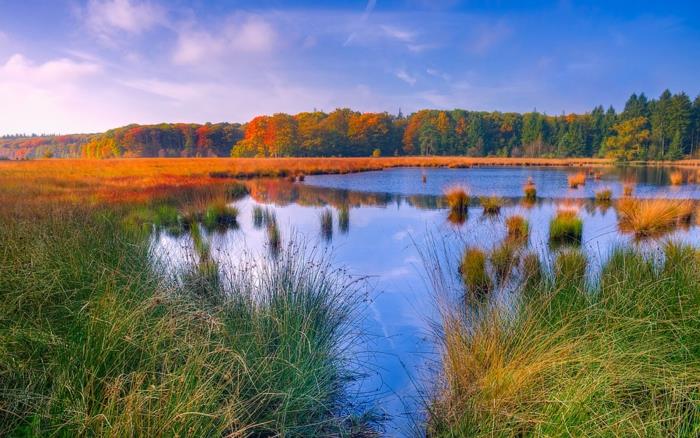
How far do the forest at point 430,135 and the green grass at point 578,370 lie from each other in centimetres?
5933

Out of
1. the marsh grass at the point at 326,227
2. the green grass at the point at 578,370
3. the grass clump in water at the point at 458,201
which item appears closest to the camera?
the green grass at the point at 578,370

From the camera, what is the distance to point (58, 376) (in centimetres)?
212

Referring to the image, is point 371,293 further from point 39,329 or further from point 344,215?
point 344,215

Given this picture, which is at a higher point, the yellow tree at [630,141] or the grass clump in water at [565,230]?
the yellow tree at [630,141]

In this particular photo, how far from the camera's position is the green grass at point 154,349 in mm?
2014

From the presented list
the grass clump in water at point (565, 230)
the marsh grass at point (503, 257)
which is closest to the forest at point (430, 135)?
the grass clump in water at point (565, 230)

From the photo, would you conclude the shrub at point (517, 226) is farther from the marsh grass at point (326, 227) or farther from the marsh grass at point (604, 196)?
the marsh grass at point (604, 196)

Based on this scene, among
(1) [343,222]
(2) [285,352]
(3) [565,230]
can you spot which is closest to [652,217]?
(3) [565,230]

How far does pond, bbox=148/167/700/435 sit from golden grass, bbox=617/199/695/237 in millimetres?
327

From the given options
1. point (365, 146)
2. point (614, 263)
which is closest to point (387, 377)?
point (614, 263)

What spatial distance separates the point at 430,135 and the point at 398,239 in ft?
205

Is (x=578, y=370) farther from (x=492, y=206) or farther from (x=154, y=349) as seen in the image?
(x=492, y=206)

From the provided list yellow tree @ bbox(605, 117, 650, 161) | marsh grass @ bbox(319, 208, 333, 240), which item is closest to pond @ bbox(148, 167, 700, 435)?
marsh grass @ bbox(319, 208, 333, 240)

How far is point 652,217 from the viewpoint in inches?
387
